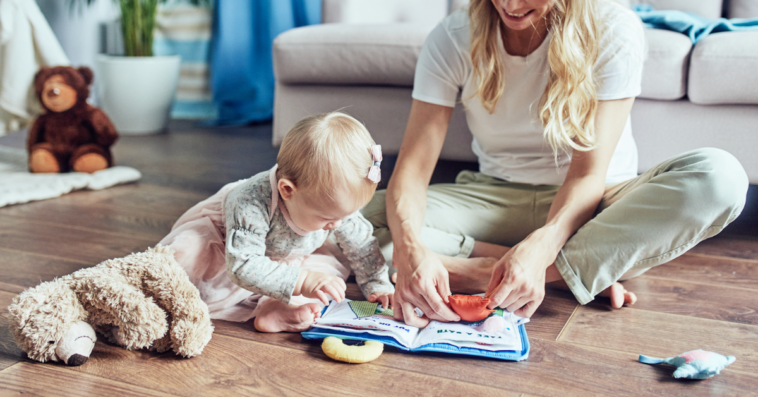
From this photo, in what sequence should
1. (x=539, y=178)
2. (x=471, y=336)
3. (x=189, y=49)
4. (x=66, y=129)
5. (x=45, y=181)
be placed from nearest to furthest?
(x=471, y=336) → (x=539, y=178) → (x=45, y=181) → (x=66, y=129) → (x=189, y=49)

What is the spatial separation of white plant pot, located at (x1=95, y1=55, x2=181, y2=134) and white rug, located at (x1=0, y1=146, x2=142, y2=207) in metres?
0.66

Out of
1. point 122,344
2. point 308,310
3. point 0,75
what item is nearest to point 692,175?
point 308,310

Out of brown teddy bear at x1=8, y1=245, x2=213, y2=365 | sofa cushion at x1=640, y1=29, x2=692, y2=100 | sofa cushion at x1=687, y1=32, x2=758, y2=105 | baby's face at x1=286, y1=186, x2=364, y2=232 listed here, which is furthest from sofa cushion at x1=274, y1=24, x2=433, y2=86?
brown teddy bear at x1=8, y1=245, x2=213, y2=365

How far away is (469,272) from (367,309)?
0.21 m

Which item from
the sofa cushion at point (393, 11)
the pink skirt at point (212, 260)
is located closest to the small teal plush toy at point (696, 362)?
the pink skirt at point (212, 260)

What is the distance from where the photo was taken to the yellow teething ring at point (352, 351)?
0.87 m

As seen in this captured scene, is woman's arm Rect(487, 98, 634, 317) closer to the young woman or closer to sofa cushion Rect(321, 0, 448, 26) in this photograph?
the young woman

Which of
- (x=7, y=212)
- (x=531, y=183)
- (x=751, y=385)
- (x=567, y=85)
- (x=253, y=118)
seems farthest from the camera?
(x=253, y=118)

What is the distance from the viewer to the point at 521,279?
93cm

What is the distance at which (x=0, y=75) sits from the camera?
2.12 metres

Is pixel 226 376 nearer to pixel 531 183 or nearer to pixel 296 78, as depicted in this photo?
pixel 531 183

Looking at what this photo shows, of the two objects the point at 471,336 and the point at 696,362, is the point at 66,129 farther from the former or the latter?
the point at 696,362

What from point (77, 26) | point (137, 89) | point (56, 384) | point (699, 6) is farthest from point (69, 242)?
point (77, 26)

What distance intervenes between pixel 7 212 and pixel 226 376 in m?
1.08
